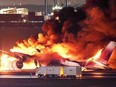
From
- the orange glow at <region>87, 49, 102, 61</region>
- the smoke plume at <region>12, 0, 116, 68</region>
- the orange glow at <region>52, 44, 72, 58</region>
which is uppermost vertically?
the smoke plume at <region>12, 0, 116, 68</region>

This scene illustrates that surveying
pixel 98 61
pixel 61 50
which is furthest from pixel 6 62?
pixel 98 61

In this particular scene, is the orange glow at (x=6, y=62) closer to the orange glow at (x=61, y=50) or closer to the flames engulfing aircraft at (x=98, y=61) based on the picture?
the flames engulfing aircraft at (x=98, y=61)

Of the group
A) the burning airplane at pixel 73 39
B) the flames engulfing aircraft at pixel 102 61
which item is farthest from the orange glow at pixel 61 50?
the flames engulfing aircraft at pixel 102 61

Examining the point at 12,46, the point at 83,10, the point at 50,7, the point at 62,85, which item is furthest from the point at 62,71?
the point at 50,7

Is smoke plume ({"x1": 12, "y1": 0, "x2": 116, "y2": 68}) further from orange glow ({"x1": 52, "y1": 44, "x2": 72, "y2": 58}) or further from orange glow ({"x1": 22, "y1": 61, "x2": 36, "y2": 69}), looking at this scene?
orange glow ({"x1": 22, "y1": 61, "x2": 36, "y2": 69})

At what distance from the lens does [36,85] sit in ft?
156

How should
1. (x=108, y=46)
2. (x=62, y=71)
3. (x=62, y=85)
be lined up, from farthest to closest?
(x=108, y=46) → (x=62, y=71) → (x=62, y=85)

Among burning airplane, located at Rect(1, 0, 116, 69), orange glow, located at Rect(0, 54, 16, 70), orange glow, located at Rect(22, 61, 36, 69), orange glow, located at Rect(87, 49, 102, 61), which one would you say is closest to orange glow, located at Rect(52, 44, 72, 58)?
burning airplane, located at Rect(1, 0, 116, 69)

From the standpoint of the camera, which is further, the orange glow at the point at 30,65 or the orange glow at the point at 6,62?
the orange glow at the point at 6,62

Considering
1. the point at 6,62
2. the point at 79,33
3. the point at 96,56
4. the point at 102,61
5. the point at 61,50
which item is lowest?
the point at 102,61

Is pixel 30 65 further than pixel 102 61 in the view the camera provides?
Yes

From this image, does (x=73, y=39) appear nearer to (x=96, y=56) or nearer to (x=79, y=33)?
(x=79, y=33)

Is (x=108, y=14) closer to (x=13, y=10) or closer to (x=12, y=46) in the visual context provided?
(x=12, y=46)

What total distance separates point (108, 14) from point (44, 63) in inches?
509
